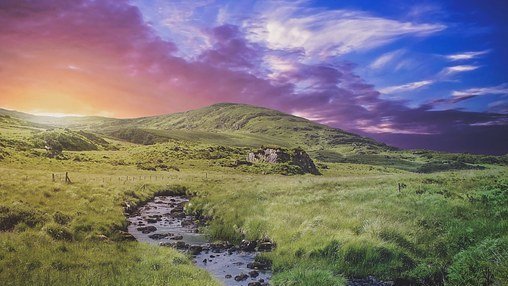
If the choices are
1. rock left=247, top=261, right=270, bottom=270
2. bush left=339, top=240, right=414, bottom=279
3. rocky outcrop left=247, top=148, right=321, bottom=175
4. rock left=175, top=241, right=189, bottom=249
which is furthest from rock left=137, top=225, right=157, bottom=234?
rocky outcrop left=247, top=148, right=321, bottom=175

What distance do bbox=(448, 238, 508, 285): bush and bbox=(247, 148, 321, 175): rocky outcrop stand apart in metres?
105

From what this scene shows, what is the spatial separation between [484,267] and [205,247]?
15313 mm

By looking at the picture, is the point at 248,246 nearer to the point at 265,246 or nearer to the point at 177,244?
the point at 265,246

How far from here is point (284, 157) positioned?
408ft

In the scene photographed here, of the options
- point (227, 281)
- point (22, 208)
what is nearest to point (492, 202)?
point (227, 281)

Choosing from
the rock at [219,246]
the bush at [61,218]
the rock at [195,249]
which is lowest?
the rock at [219,246]

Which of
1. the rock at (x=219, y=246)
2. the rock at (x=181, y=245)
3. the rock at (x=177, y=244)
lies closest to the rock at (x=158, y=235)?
the rock at (x=177, y=244)

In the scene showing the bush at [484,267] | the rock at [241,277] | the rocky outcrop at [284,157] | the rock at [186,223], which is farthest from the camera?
the rocky outcrop at [284,157]

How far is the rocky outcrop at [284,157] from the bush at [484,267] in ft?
344

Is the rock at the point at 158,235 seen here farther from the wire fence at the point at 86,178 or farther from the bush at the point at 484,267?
the wire fence at the point at 86,178

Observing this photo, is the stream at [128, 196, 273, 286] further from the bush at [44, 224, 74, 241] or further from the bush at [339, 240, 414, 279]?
the bush at [44, 224, 74, 241]

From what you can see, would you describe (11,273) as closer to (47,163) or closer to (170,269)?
(170,269)

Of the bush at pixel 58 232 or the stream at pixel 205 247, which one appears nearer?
the stream at pixel 205 247

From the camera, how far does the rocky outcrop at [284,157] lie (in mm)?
122938
